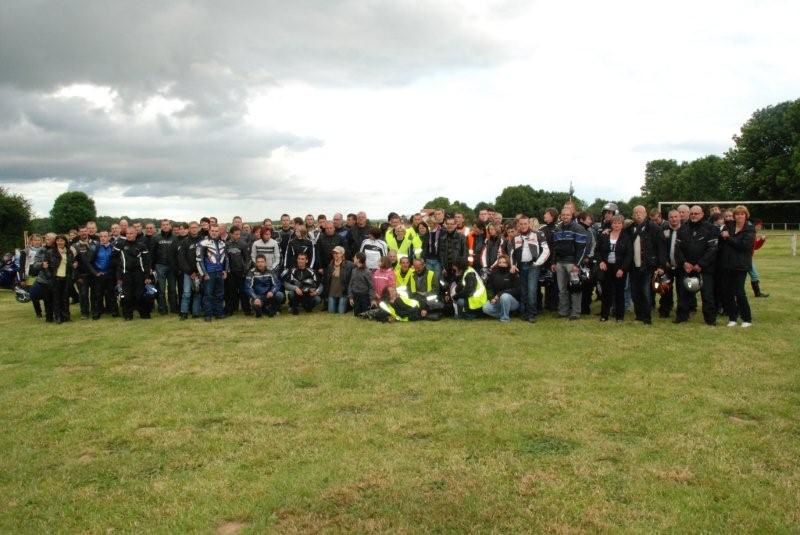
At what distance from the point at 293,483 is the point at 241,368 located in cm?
360

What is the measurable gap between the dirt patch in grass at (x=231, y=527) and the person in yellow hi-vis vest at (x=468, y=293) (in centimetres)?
772

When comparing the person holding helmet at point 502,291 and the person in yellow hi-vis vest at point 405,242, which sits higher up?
the person in yellow hi-vis vest at point 405,242

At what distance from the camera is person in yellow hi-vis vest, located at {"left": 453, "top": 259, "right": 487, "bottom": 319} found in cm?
1104

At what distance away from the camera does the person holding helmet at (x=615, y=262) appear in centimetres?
1013

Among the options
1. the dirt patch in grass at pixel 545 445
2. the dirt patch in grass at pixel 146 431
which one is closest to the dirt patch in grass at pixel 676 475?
the dirt patch in grass at pixel 545 445

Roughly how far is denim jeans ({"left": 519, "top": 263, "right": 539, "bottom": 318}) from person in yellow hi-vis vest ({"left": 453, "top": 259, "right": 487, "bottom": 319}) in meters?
0.71

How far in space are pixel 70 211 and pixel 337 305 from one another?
234 ft

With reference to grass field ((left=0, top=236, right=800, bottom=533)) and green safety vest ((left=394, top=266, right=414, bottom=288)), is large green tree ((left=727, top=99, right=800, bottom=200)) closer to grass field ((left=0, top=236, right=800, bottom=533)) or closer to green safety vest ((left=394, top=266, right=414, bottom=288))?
→ green safety vest ((left=394, top=266, right=414, bottom=288))

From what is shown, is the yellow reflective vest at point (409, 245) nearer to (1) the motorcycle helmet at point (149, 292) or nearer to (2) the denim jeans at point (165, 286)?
(2) the denim jeans at point (165, 286)

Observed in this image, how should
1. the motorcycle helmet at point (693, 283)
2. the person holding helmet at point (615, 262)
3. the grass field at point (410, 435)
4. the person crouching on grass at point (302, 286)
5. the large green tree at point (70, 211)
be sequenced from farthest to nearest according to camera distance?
the large green tree at point (70, 211)
the person crouching on grass at point (302, 286)
the person holding helmet at point (615, 262)
the motorcycle helmet at point (693, 283)
the grass field at point (410, 435)

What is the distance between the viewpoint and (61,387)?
6875mm

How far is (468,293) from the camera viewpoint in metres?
11.1

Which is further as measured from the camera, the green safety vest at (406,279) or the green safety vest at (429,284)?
the green safety vest at (406,279)

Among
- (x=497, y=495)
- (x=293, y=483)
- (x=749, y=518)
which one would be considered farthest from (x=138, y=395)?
(x=749, y=518)
